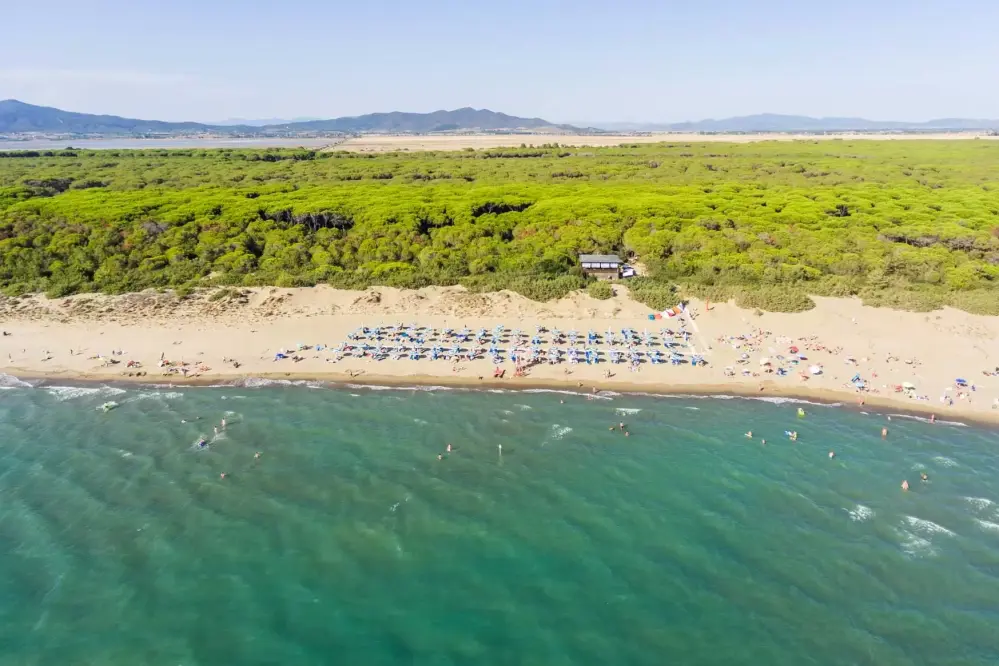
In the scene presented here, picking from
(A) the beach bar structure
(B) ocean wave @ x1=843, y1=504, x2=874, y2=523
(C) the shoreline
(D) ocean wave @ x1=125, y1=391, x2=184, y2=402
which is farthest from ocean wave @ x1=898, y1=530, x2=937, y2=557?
(D) ocean wave @ x1=125, y1=391, x2=184, y2=402

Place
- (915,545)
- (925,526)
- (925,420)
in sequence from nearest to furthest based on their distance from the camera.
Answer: (915,545)
(925,526)
(925,420)

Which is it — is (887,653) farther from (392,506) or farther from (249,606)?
(249,606)

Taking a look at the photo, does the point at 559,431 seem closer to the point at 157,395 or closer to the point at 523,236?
the point at 157,395

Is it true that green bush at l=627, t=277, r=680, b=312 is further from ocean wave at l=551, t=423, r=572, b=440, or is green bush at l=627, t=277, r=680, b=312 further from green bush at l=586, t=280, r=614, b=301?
ocean wave at l=551, t=423, r=572, b=440

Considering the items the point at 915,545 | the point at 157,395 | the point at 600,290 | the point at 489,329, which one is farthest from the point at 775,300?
the point at 157,395

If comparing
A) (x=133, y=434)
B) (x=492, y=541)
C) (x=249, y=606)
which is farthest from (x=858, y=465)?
(x=133, y=434)

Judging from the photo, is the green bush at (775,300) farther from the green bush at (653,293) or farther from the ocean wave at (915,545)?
the ocean wave at (915,545)

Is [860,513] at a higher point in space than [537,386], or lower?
lower
